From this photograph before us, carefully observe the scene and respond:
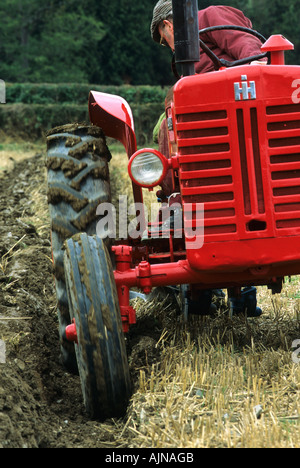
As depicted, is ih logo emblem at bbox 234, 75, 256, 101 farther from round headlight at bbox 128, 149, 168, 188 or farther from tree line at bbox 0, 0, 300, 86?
tree line at bbox 0, 0, 300, 86

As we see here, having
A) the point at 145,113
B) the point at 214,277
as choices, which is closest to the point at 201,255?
the point at 214,277

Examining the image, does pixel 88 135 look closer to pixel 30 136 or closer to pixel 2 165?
pixel 2 165

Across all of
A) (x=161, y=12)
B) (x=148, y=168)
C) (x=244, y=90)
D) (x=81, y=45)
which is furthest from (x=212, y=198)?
(x=81, y=45)

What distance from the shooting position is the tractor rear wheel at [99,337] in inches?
117

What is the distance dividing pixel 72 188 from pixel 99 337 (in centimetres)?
89

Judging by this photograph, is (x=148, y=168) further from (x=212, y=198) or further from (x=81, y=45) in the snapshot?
(x=81, y=45)

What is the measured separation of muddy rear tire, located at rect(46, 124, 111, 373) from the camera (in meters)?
3.54

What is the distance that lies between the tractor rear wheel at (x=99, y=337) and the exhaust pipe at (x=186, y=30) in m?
1.02

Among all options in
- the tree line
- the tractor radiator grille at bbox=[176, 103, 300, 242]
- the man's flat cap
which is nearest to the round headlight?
the tractor radiator grille at bbox=[176, 103, 300, 242]

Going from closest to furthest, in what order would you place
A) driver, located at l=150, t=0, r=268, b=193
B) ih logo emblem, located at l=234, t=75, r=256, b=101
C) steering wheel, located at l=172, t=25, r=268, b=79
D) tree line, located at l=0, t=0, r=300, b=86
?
ih logo emblem, located at l=234, t=75, r=256, b=101 → steering wheel, located at l=172, t=25, r=268, b=79 → driver, located at l=150, t=0, r=268, b=193 → tree line, located at l=0, t=0, r=300, b=86

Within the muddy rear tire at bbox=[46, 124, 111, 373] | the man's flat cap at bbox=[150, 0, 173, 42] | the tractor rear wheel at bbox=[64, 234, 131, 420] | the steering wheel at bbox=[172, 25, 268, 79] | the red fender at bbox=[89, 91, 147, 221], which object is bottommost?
the tractor rear wheel at bbox=[64, 234, 131, 420]

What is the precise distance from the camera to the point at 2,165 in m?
12.7

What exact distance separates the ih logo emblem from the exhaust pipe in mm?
274

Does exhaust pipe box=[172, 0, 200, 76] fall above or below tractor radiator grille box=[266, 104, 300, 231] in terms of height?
above
